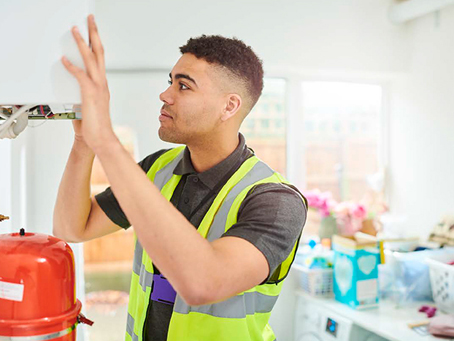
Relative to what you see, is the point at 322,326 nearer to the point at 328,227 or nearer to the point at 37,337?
the point at 328,227

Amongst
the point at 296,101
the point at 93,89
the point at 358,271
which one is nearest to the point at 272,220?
the point at 93,89

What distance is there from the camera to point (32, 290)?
0.81 m

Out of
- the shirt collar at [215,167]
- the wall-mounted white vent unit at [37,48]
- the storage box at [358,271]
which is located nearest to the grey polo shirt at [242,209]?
the shirt collar at [215,167]

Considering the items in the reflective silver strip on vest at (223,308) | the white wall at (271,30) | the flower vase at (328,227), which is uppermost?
the white wall at (271,30)

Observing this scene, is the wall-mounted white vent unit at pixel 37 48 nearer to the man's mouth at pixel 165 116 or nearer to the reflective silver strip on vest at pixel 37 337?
the reflective silver strip on vest at pixel 37 337

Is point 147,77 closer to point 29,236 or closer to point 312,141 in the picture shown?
point 312,141

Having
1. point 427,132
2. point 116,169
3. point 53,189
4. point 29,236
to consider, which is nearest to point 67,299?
point 29,236

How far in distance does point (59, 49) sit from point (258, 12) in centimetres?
198

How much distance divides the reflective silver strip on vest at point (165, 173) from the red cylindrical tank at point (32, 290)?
0.54m

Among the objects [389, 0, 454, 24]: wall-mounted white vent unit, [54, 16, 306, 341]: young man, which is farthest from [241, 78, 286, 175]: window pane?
[54, 16, 306, 341]: young man

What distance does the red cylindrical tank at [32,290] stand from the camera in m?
0.80

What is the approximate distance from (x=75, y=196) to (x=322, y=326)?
5.31 feet

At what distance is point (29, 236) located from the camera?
873mm

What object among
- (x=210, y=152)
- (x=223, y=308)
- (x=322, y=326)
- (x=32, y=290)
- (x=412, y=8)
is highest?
(x=412, y=8)
